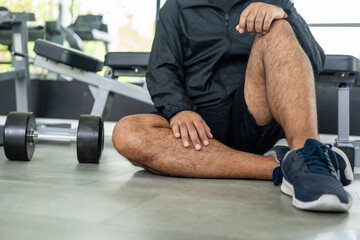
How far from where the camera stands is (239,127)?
1.58 m

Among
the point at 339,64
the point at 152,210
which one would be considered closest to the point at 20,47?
the point at 339,64

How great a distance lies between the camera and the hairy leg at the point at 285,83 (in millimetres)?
1215

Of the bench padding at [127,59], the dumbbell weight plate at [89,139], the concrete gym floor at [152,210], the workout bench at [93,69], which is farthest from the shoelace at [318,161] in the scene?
the workout bench at [93,69]

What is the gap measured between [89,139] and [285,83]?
2.87 feet

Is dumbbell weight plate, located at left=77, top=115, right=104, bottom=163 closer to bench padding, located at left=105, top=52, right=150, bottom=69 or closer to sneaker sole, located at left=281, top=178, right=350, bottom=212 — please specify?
bench padding, located at left=105, top=52, right=150, bottom=69

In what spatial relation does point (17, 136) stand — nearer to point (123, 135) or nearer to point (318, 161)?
point (123, 135)

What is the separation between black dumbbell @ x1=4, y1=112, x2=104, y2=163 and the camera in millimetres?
1805

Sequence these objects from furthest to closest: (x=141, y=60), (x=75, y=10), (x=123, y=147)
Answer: (x=75, y=10) < (x=141, y=60) < (x=123, y=147)

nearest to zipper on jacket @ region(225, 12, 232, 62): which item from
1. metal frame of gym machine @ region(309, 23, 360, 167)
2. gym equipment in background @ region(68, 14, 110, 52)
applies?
metal frame of gym machine @ region(309, 23, 360, 167)

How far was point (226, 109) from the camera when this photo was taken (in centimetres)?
160

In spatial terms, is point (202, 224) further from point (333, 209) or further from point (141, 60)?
point (141, 60)

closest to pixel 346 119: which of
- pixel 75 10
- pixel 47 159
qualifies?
pixel 47 159

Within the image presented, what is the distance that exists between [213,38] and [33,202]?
0.87m

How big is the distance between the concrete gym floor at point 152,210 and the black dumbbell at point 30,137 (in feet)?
0.81
